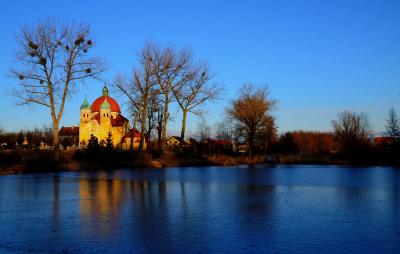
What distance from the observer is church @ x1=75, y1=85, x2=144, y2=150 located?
87.8 metres

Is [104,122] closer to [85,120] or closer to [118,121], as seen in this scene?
[118,121]

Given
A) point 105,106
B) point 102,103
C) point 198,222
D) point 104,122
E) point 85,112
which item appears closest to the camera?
point 198,222

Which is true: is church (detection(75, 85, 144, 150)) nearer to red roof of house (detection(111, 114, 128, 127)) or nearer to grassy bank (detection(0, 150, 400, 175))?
red roof of house (detection(111, 114, 128, 127))

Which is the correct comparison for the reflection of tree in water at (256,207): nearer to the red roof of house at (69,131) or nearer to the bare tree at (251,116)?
the bare tree at (251,116)

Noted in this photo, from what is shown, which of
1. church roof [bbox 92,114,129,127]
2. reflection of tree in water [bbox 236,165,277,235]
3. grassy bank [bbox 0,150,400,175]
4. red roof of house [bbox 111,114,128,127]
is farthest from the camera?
red roof of house [bbox 111,114,128,127]

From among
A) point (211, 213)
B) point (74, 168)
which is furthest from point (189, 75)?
point (211, 213)

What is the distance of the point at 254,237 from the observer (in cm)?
789

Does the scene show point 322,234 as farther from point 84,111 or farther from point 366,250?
point 84,111

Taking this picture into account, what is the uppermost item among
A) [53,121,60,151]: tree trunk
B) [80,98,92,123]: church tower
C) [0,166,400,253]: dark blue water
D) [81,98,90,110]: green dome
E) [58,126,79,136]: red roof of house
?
[81,98,90,110]: green dome

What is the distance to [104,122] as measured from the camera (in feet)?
289

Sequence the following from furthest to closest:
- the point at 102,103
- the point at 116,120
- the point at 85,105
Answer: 1. the point at 85,105
2. the point at 116,120
3. the point at 102,103

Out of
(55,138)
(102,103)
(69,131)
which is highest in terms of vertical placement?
(102,103)

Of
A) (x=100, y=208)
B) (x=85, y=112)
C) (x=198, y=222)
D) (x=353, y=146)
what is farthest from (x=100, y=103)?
(x=198, y=222)

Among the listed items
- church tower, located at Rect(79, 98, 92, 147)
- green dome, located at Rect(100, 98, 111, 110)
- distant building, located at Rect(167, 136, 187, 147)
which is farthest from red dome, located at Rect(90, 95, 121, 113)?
distant building, located at Rect(167, 136, 187, 147)
